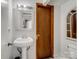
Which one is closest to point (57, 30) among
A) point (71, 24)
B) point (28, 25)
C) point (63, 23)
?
point (63, 23)

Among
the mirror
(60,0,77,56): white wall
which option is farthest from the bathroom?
the mirror

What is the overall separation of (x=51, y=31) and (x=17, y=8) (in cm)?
152

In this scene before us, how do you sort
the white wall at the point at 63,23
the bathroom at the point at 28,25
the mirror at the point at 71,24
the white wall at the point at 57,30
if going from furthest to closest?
the white wall at the point at 57,30
the white wall at the point at 63,23
the mirror at the point at 71,24
the bathroom at the point at 28,25

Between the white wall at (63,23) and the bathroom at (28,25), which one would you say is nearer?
the bathroom at (28,25)

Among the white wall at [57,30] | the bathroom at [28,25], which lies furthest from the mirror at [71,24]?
the white wall at [57,30]

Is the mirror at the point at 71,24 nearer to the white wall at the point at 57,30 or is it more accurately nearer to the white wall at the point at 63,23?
the white wall at the point at 63,23

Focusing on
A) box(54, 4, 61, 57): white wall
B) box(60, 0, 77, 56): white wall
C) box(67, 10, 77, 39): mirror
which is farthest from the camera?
box(54, 4, 61, 57): white wall

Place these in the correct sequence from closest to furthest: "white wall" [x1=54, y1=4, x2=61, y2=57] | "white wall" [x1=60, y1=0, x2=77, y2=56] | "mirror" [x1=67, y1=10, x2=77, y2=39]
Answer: "mirror" [x1=67, y1=10, x2=77, y2=39] < "white wall" [x1=60, y1=0, x2=77, y2=56] < "white wall" [x1=54, y1=4, x2=61, y2=57]

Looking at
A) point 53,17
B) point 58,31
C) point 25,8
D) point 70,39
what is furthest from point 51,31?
point 25,8

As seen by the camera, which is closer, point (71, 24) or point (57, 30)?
point (71, 24)

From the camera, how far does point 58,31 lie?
373 cm

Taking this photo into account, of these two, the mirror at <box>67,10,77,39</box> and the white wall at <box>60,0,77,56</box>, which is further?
the white wall at <box>60,0,77,56</box>

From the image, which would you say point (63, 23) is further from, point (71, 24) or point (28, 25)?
point (28, 25)

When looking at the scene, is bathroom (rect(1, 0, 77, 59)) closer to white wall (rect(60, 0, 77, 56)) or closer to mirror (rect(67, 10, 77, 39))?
white wall (rect(60, 0, 77, 56))
